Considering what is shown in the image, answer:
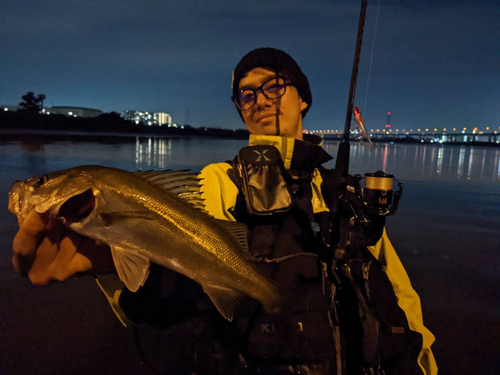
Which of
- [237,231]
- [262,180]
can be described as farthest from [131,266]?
[262,180]

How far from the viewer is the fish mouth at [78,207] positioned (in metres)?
1.62

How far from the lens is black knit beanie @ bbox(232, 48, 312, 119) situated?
2.91 meters

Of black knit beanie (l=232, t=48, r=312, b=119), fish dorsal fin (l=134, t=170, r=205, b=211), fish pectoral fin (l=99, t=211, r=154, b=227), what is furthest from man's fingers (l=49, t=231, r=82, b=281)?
black knit beanie (l=232, t=48, r=312, b=119)

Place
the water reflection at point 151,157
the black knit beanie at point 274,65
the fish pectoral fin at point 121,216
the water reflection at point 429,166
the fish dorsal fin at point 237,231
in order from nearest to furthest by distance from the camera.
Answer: the fish pectoral fin at point 121,216 → the fish dorsal fin at point 237,231 → the black knit beanie at point 274,65 → the water reflection at point 429,166 → the water reflection at point 151,157

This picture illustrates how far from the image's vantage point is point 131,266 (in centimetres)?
164

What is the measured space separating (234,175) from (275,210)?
0.47 metres

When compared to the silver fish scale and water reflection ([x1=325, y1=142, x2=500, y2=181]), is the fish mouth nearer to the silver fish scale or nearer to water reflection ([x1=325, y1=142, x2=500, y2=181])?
the silver fish scale

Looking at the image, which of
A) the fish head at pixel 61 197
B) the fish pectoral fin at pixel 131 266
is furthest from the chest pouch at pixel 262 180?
the fish head at pixel 61 197

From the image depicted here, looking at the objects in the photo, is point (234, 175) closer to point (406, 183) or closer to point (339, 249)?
point (339, 249)

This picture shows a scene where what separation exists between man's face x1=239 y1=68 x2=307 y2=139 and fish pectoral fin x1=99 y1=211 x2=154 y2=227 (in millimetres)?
1584

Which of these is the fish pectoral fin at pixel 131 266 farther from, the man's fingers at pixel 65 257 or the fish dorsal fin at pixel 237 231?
the fish dorsal fin at pixel 237 231

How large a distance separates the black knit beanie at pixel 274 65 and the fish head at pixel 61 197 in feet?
6.34

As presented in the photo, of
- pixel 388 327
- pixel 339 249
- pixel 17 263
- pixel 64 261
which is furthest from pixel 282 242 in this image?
pixel 17 263

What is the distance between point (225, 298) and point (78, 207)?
1.01 meters
